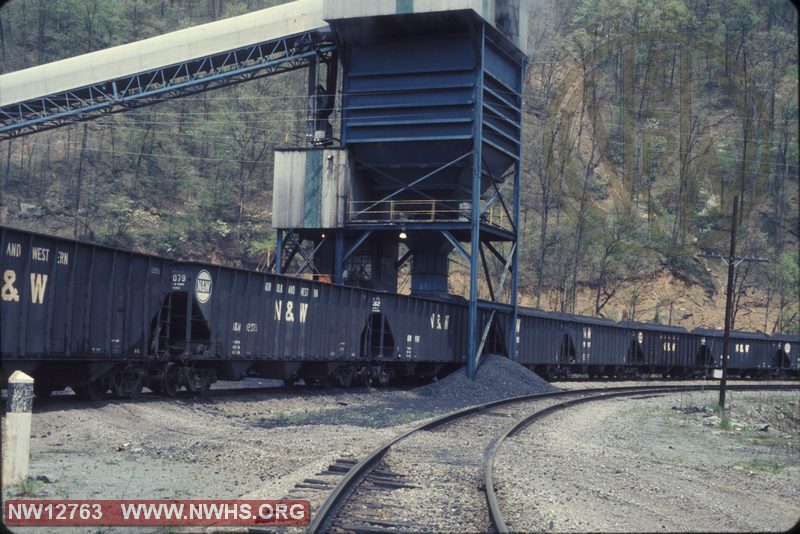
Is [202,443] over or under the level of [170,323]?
under

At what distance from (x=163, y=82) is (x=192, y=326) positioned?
→ 20.8 metres

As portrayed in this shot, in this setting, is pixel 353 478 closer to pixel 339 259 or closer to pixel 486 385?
pixel 486 385

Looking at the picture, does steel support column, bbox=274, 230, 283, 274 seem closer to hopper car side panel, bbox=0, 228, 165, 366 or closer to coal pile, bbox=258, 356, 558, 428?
coal pile, bbox=258, 356, 558, 428

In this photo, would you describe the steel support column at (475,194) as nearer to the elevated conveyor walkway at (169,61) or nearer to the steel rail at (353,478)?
the elevated conveyor walkway at (169,61)

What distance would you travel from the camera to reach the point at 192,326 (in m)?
A: 21.1

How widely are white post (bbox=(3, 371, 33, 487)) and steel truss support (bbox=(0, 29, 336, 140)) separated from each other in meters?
29.4

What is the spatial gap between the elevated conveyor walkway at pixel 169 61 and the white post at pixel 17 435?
29219 millimetres

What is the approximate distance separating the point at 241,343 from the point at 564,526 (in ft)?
47.8

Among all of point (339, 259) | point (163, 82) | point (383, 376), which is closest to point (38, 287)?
point (383, 376)

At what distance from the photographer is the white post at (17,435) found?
985cm

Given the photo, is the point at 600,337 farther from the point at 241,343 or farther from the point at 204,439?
the point at 204,439

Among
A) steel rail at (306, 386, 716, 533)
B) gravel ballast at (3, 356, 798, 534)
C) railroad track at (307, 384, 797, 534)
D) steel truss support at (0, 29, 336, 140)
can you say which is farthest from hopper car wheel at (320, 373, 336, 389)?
steel truss support at (0, 29, 336, 140)

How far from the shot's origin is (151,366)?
777 inches

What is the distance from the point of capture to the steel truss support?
37.8m
